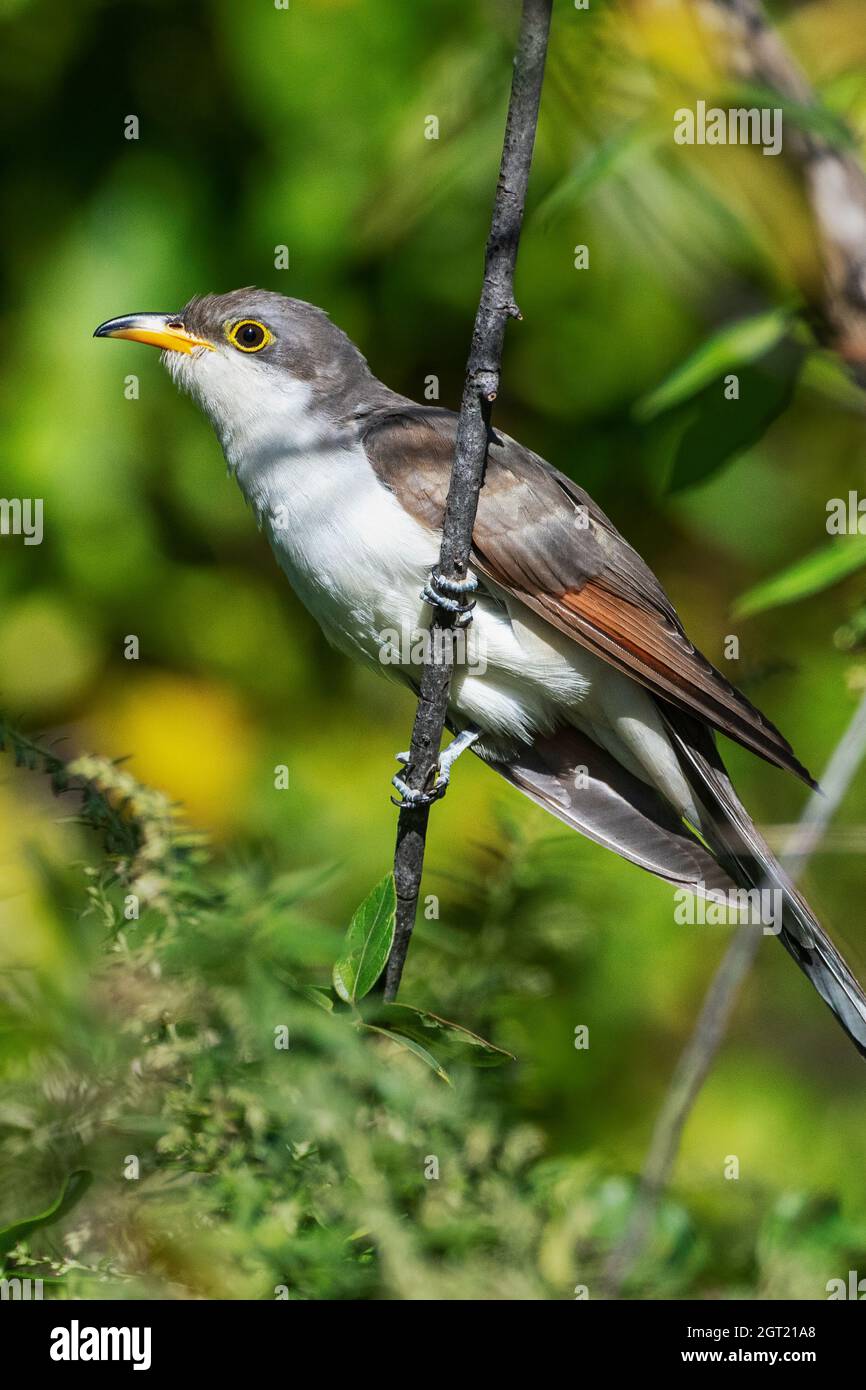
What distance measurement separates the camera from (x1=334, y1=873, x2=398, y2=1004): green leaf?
7.27 ft

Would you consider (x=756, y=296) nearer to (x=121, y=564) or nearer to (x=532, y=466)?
(x=532, y=466)

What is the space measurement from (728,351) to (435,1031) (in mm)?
1701

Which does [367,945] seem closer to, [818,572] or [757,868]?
[818,572]

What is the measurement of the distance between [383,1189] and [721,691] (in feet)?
5.44

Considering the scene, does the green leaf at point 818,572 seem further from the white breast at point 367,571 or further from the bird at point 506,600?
the white breast at point 367,571

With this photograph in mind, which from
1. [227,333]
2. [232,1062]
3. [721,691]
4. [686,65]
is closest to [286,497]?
[227,333]

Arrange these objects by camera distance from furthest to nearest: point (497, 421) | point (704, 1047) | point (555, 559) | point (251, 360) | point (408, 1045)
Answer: point (497, 421) → point (251, 360) → point (555, 559) → point (704, 1047) → point (408, 1045)

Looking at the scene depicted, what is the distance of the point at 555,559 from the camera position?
136 inches

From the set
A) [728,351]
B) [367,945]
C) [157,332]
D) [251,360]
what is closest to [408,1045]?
[367,945]

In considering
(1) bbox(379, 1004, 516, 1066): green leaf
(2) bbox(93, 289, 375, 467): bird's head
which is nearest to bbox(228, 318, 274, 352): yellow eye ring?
(2) bbox(93, 289, 375, 467): bird's head

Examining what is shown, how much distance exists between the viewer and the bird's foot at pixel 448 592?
9.91 feet

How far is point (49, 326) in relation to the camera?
4.40 meters

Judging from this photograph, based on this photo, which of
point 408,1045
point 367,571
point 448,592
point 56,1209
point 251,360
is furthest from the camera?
point 251,360

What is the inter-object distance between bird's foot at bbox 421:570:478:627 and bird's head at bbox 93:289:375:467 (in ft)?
2.61
